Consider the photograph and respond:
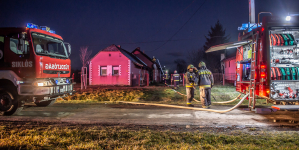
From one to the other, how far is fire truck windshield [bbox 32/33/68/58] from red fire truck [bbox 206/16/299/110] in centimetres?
736

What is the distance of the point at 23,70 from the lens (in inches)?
241

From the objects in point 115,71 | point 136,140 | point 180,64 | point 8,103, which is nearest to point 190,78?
point 136,140

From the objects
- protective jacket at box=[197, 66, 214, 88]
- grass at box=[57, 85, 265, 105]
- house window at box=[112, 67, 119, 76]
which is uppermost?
house window at box=[112, 67, 119, 76]

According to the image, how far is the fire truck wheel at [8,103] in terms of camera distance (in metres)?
6.14

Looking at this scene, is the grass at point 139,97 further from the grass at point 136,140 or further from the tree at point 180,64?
the tree at point 180,64

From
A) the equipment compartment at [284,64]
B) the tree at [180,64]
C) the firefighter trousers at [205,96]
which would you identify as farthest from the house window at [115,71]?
the tree at [180,64]

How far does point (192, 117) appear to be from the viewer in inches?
226

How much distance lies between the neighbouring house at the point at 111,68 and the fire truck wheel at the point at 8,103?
54.3 feet

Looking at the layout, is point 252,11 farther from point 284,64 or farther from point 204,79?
point 204,79

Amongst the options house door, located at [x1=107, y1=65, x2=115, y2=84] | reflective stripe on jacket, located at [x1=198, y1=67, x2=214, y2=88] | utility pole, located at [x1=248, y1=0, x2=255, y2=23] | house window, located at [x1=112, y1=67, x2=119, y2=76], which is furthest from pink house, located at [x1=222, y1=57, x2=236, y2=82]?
reflective stripe on jacket, located at [x1=198, y1=67, x2=214, y2=88]

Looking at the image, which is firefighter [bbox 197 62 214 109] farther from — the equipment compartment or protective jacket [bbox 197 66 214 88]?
the equipment compartment

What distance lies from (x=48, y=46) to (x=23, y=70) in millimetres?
1297

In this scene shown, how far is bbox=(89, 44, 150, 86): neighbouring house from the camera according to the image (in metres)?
22.8

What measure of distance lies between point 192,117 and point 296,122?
2.85m
